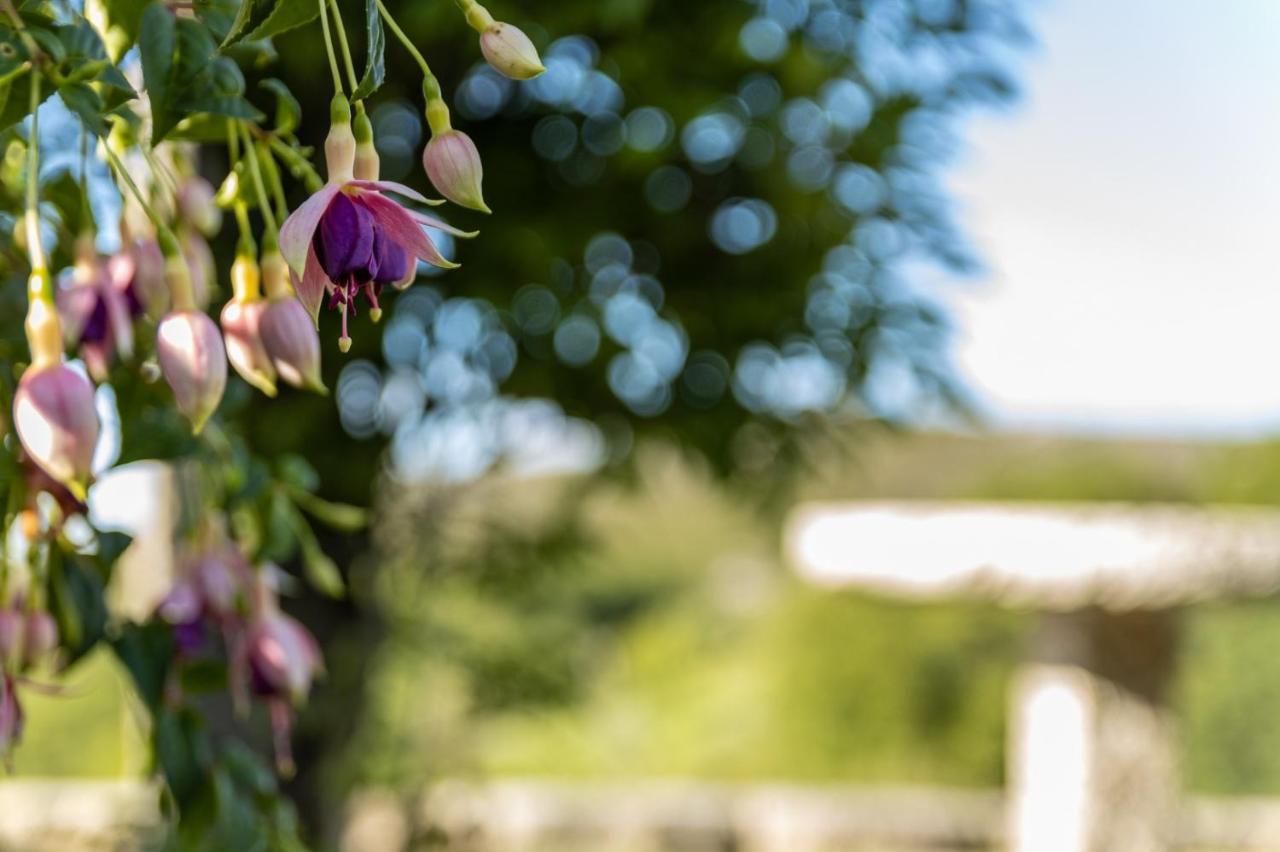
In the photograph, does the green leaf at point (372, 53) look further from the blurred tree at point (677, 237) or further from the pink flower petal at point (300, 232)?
the blurred tree at point (677, 237)

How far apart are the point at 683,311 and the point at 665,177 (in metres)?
0.14

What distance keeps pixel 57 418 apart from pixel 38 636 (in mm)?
270

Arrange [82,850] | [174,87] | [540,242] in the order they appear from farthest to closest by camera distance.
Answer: [82,850]
[540,242]
[174,87]

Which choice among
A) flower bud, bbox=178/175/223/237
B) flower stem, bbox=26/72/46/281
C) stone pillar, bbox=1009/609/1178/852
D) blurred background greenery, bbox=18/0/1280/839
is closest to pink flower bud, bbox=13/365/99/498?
flower stem, bbox=26/72/46/281

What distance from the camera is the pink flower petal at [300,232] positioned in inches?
14.9

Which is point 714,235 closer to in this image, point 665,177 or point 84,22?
point 665,177

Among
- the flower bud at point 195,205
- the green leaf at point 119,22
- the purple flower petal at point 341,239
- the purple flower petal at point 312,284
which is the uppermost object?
the green leaf at point 119,22

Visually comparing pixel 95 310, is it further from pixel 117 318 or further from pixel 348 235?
pixel 348 235

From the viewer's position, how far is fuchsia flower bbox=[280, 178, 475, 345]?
384 millimetres

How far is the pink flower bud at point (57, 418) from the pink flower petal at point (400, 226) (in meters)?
0.09

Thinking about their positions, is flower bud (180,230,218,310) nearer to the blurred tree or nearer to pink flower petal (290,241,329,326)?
pink flower petal (290,241,329,326)

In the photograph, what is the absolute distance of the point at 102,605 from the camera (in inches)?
23.8

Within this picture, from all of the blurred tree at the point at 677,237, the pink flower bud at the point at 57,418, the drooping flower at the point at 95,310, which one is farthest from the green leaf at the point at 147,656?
the blurred tree at the point at 677,237

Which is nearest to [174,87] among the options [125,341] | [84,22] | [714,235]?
[84,22]
